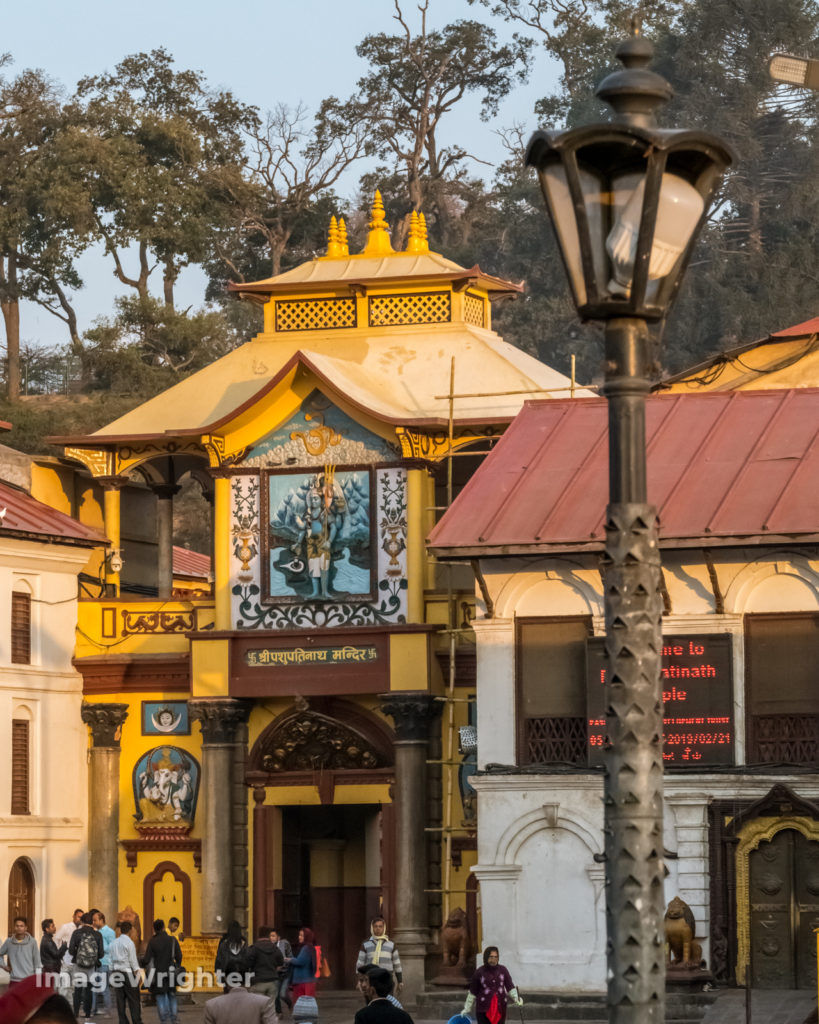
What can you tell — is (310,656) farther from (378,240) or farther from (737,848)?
(737,848)

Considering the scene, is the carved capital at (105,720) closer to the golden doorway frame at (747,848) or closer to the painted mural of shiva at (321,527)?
the painted mural of shiva at (321,527)

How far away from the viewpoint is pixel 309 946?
30.6 m

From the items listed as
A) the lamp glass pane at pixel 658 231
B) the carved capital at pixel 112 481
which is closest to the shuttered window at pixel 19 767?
the carved capital at pixel 112 481

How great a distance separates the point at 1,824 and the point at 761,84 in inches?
1703

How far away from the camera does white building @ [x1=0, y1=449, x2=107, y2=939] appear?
3841cm

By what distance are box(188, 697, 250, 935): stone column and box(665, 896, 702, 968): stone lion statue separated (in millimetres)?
9537

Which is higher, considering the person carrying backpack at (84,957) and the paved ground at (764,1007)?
the person carrying backpack at (84,957)

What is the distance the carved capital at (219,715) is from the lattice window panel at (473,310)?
7.33 metres

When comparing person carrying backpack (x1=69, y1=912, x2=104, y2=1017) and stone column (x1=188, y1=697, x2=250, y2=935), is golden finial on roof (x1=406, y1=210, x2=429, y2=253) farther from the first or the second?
person carrying backpack (x1=69, y1=912, x2=104, y2=1017)

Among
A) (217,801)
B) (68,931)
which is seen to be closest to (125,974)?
(68,931)

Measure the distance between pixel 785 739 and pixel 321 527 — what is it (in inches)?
386

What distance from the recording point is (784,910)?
3095 centimetres

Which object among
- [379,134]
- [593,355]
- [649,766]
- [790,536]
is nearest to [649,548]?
[649,766]

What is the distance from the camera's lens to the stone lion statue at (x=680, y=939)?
30.3 metres
